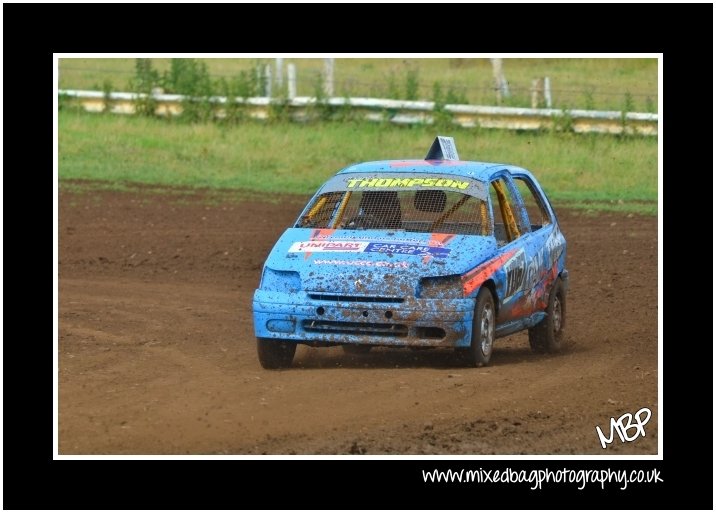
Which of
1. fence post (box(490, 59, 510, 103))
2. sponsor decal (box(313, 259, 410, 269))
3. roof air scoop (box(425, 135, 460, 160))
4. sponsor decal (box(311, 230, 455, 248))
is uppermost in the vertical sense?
fence post (box(490, 59, 510, 103))

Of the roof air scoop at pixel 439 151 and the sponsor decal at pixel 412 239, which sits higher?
the roof air scoop at pixel 439 151

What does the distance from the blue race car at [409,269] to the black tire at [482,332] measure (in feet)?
0.04

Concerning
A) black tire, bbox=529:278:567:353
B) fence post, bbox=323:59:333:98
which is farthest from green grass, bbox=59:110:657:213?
black tire, bbox=529:278:567:353

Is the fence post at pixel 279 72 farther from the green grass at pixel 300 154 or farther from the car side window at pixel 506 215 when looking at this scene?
the car side window at pixel 506 215

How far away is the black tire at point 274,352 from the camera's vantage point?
10094 millimetres

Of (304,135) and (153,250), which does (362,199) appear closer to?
(153,250)

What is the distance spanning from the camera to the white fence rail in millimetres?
23219

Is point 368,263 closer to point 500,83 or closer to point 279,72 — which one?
point 500,83

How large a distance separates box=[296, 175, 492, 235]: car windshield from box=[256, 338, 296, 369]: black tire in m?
1.10

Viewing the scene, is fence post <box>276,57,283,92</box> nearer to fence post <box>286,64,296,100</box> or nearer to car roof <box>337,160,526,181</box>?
fence post <box>286,64,296,100</box>

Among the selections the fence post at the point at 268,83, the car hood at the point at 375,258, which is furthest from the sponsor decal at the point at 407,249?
the fence post at the point at 268,83

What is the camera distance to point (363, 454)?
778cm

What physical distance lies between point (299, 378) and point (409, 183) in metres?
2.02

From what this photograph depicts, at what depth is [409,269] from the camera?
9836 millimetres
